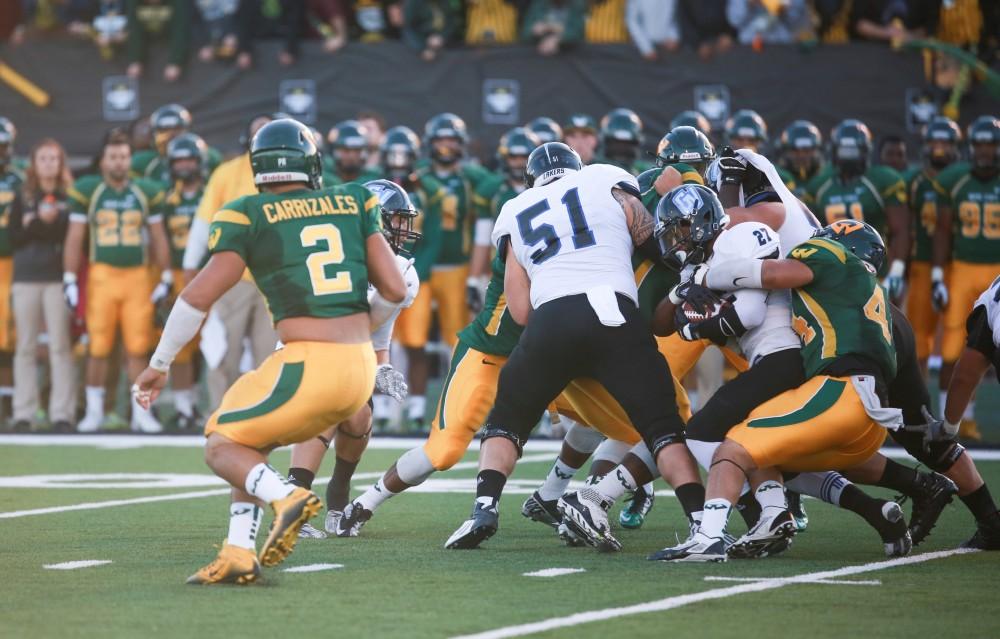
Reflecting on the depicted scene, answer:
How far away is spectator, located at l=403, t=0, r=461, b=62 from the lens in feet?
50.0

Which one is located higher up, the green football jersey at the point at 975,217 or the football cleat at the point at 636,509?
the green football jersey at the point at 975,217

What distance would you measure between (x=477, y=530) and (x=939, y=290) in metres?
6.38

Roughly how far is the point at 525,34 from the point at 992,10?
399cm

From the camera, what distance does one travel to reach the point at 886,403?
22.3 ft

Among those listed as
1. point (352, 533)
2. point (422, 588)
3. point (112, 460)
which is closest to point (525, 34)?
point (112, 460)

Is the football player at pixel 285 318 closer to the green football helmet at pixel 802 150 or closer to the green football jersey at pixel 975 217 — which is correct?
the green football helmet at pixel 802 150

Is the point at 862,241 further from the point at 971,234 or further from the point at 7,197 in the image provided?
the point at 7,197

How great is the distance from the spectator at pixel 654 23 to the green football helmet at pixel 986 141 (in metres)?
3.42

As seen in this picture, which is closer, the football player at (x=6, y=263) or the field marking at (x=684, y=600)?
the field marking at (x=684, y=600)

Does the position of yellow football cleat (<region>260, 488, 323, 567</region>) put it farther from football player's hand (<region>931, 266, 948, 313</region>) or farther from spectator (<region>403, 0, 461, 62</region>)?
spectator (<region>403, 0, 461, 62</region>)

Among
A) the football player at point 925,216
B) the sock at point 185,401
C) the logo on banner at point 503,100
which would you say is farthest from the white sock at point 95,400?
the football player at point 925,216

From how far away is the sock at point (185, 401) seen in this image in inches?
522

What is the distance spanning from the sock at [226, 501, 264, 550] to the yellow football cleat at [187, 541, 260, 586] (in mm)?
27

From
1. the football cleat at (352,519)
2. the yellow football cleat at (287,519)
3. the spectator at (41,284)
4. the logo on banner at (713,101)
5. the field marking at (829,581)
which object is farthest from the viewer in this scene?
the logo on banner at (713,101)
